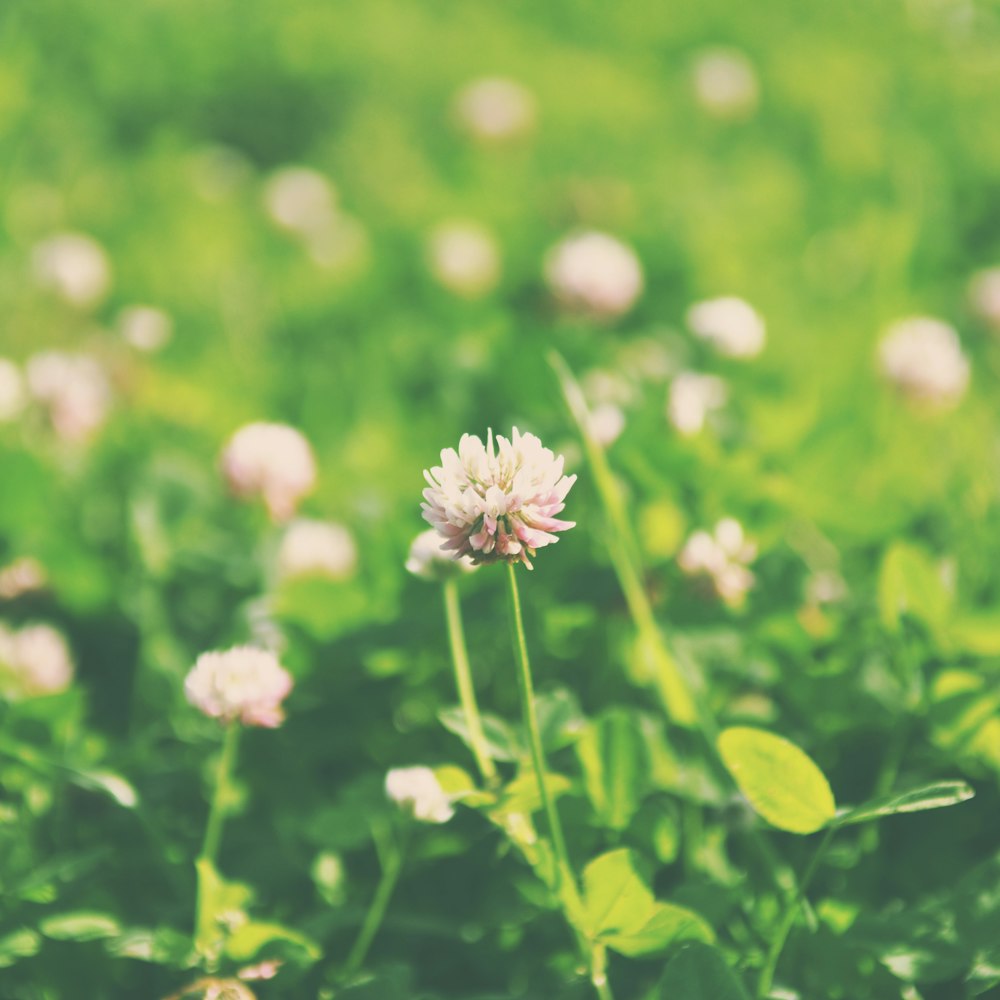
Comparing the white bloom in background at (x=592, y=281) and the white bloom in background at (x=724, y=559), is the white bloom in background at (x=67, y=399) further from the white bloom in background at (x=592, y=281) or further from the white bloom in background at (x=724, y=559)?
the white bloom in background at (x=724, y=559)

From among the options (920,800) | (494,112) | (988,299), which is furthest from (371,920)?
(494,112)

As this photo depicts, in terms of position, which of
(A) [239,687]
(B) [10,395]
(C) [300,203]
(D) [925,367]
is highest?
(C) [300,203]

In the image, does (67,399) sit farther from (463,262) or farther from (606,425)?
(463,262)

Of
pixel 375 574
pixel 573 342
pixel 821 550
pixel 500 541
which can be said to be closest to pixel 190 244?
pixel 573 342

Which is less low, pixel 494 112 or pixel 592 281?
pixel 494 112

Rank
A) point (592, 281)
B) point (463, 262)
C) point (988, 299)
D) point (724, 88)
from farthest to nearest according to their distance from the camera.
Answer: point (724, 88)
point (463, 262)
point (988, 299)
point (592, 281)

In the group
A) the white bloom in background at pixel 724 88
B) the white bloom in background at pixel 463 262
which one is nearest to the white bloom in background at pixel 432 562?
the white bloom in background at pixel 463 262

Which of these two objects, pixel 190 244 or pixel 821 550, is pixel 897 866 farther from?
pixel 190 244
